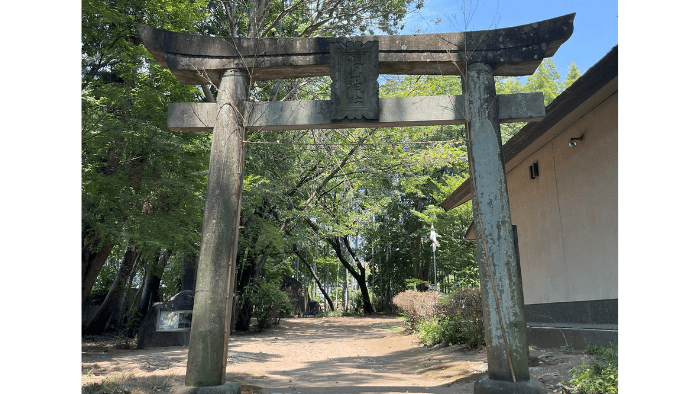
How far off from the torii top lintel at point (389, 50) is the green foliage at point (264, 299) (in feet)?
34.5

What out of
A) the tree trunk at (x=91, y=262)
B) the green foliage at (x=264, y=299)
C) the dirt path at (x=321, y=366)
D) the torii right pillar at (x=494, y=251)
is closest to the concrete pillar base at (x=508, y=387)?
the torii right pillar at (x=494, y=251)

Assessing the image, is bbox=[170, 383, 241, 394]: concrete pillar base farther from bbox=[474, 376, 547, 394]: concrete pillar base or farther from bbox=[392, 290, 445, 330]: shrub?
bbox=[392, 290, 445, 330]: shrub

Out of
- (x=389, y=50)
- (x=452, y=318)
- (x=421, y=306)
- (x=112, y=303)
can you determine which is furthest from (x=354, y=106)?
(x=112, y=303)

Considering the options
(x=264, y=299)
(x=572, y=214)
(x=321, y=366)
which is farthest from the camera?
(x=264, y=299)

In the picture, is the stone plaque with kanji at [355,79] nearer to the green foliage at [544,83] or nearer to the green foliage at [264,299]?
the green foliage at [264,299]

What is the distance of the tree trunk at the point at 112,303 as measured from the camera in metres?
13.6

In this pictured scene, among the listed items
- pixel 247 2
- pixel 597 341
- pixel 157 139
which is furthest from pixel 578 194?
pixel 247 2

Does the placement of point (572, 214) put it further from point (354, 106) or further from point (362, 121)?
point (354, 106)

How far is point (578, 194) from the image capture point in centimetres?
775

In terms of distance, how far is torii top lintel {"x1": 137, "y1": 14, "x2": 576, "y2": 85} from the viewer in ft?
17.0

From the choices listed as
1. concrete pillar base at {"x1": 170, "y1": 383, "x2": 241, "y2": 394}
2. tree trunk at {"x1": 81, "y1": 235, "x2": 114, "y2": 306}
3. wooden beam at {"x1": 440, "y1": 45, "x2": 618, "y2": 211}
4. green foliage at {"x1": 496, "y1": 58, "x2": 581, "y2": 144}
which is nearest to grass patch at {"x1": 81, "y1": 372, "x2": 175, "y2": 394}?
concrete pillar base at {"x1": 170, "y1": 383, "x2": 241, "y2": 394}

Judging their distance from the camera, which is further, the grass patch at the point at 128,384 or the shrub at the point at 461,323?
the shrub at the point at 461,323

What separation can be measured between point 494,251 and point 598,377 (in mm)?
1496

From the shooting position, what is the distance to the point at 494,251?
4.86 m
